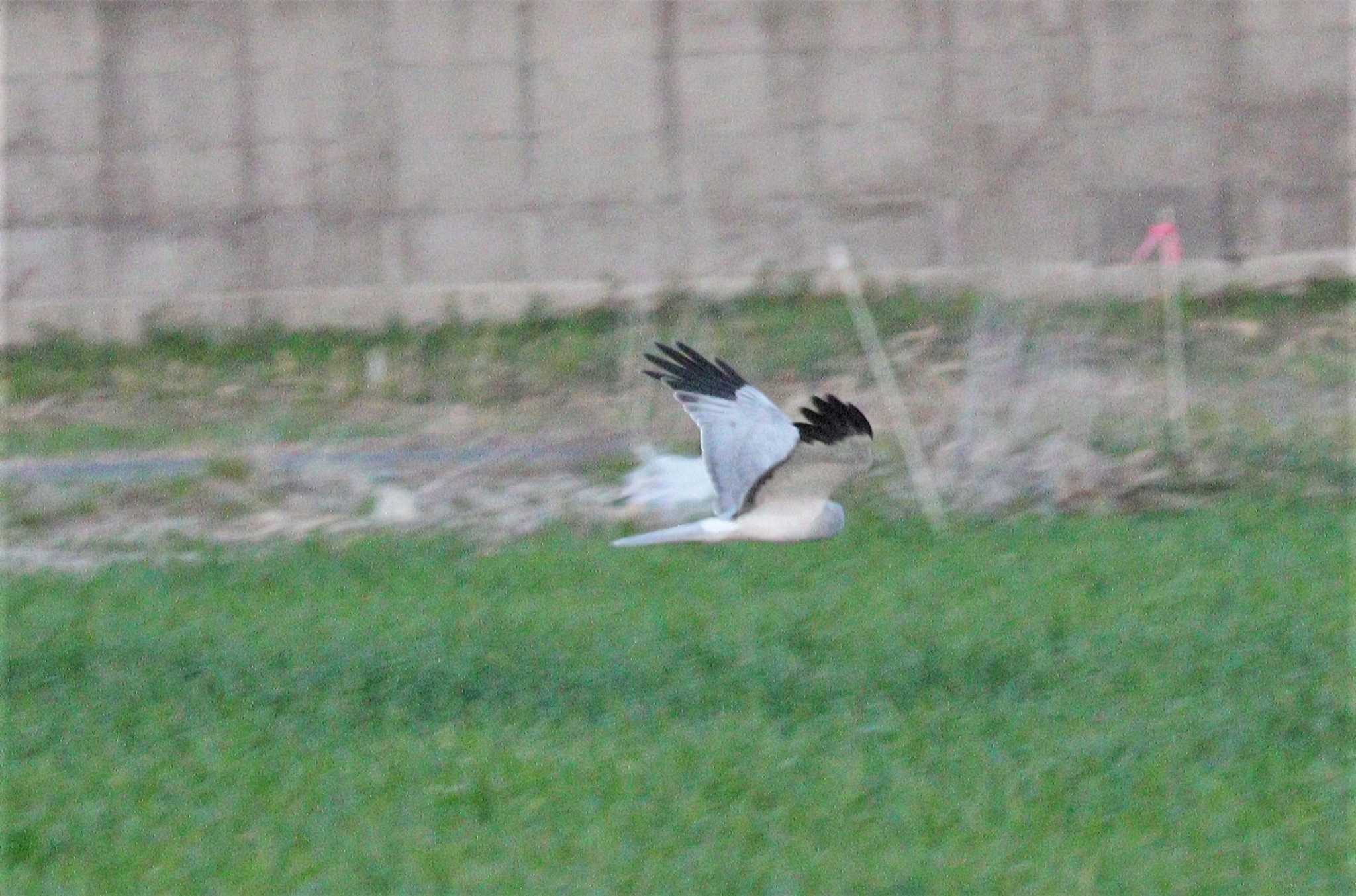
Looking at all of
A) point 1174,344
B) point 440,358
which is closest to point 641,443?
point 440,358

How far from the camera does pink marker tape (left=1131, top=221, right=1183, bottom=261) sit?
9.93 m

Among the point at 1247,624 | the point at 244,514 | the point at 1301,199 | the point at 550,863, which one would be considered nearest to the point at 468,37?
the point at 244,514

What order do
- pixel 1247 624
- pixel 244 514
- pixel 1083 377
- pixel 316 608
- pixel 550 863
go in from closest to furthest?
pixel 550 863 < pixel 1247 624 < pixel 316 608 < pixel 244 514 < pixel 1083 377

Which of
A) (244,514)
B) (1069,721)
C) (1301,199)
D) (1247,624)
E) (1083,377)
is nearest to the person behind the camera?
(1069,721)

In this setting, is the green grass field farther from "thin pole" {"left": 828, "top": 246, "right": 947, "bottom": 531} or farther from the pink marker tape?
the pink marker tape

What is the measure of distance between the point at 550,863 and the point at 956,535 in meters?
3.73

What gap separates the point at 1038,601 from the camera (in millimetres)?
6891

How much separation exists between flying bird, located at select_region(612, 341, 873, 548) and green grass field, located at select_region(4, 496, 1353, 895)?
57 cm

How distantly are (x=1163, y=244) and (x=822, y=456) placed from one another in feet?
18.7

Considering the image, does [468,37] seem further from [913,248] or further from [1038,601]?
[1038,601]

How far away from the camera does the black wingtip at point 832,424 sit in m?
4.89

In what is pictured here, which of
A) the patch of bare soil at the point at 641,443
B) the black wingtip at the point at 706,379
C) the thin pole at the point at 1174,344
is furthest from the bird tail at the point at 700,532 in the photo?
the thin pole at the point at 1174,344

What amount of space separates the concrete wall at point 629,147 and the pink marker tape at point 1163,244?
126mm

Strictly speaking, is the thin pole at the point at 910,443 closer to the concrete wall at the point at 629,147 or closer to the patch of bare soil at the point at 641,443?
the patch of bare soil at the point at 641,443
